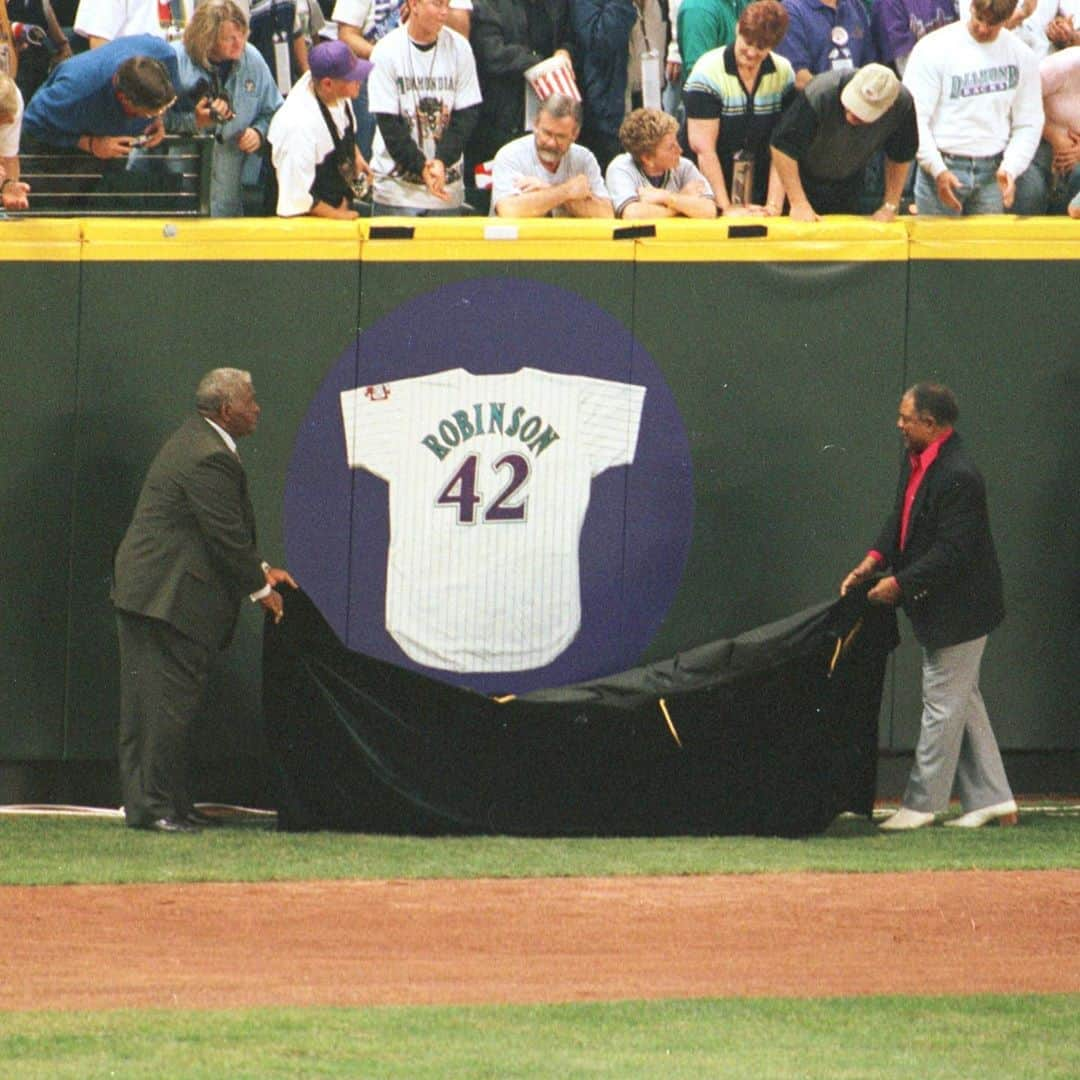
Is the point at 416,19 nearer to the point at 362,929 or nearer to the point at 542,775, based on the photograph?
the point at 542,775

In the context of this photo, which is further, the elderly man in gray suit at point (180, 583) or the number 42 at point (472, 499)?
the number 42 at point (472, 499)

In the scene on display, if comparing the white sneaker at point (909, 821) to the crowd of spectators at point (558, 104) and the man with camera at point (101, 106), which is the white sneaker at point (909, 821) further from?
the man with camera at point (101, 106)

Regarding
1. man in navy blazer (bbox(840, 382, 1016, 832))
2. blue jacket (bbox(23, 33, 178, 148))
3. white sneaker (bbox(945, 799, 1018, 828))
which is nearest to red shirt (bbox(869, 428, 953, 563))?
man in navy blazer (bbox(840, 382, 1016, 832))

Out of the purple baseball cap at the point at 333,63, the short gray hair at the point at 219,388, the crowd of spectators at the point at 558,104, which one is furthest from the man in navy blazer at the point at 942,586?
the purple baseball cap at the point at 333,63

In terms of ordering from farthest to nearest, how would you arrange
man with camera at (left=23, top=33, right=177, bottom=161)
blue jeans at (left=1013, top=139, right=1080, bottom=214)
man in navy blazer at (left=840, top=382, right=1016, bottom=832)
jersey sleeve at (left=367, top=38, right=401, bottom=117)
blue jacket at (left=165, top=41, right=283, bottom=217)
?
blue jeans at (left=1013, top=139, right=1080, bottom=214)
jersey sleeve at (left=367, top=38, right=401, bottom=117)
blue jacket at (left=165, top=41, right=283, bottom=217)
man with camera at (left=23, top=33, right=177, bottom=161)
man in navy blazer at (left=840, top=382, right=1016, bottom=832)

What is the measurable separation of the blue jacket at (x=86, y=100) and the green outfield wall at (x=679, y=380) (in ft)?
1.61

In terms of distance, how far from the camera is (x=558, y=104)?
40.1 feet

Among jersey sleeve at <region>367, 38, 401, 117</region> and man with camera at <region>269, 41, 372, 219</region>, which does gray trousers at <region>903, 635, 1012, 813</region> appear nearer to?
Answer: man with camera at <region>269, 41, 372, 219</region>

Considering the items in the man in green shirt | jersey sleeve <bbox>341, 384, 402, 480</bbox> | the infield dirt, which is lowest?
the infield dirt

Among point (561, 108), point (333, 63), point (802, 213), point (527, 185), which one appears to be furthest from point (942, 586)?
point (333, 63)

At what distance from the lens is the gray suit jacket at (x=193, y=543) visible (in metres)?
10.8

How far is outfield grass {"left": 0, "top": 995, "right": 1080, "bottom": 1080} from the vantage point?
6988mm

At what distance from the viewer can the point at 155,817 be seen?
11078 mm

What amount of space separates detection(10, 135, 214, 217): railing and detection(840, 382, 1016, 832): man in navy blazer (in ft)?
12.4
